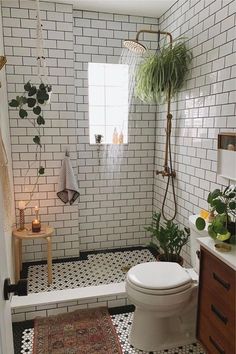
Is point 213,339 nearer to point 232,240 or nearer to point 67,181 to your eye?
point 232,240

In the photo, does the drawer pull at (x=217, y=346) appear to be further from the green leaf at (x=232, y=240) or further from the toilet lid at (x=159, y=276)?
the green leaf at (x=232, y=240)

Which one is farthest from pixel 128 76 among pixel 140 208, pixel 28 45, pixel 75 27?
pixel 140 208

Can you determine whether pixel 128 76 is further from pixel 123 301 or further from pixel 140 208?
pixel 123 301

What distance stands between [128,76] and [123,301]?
7.48ft

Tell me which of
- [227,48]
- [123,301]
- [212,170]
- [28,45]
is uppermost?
[28,45]

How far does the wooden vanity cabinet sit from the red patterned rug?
24.3 inches

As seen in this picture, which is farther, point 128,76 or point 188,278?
point 128,76

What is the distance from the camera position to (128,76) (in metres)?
3.00

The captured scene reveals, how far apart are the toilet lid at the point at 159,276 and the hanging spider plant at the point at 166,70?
1.49 m

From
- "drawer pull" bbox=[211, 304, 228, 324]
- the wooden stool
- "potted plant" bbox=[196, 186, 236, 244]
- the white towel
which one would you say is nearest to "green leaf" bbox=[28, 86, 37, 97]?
the white towel

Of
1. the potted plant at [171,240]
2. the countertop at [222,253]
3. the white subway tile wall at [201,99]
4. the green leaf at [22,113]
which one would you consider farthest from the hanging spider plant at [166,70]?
the countertop at [222,253]

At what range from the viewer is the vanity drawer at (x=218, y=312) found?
1.39 meters

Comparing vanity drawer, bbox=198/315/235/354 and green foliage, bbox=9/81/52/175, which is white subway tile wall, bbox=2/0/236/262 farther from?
vanity drawer, bbox=198/315/235/354

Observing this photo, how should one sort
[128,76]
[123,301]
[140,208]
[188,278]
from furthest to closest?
[140,208] < [128,76] < [123,301] < [188,278]
